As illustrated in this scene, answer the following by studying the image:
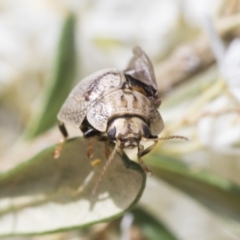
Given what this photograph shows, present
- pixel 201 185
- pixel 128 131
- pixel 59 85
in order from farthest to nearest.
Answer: pixel 59 85 → pixel 201 185 → pixel 128 131

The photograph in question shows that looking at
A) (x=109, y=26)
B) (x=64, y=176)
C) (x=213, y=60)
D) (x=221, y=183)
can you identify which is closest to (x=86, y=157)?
(x=64, y=176)

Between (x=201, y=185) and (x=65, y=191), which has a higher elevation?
(x=65, y=191)

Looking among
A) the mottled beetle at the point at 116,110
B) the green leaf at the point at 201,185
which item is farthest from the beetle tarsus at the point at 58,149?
the green leaf at the point at 201,185

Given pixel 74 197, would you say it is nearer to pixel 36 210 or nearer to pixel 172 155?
pixel 36 210

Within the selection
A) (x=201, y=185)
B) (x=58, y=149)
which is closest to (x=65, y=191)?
(x=58, y=149)

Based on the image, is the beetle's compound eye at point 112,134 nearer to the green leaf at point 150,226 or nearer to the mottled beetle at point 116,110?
the mottled beetle at point 116,110

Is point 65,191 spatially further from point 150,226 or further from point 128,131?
point 150,226
